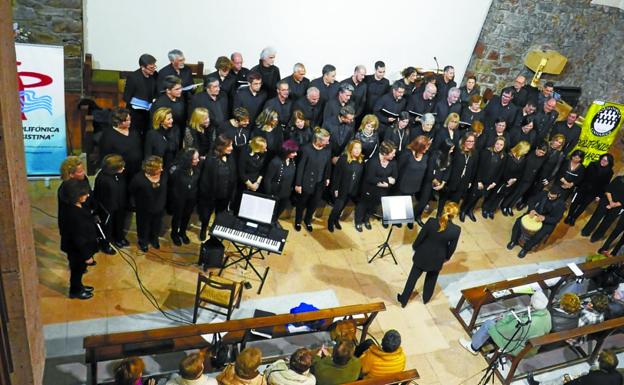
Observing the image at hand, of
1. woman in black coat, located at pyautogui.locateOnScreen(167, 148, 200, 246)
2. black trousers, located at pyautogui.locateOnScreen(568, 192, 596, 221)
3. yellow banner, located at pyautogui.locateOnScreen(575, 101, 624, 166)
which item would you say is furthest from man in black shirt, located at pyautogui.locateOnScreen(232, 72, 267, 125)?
yellow banner, located at pyautogui.locateOnScreen(575, 101, 624, 166)

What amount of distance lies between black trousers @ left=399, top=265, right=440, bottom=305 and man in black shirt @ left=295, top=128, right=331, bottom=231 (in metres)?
1.64

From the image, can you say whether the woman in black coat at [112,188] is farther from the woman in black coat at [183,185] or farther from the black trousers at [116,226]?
the woman in black coat at [183,185]

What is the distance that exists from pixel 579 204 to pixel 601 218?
404mm

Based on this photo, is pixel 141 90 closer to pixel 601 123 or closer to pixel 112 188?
pixel 112 188

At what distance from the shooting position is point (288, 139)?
7520 mm

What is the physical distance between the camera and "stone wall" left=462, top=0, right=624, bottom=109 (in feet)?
35.6

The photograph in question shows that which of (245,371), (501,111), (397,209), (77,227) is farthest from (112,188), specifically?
(501,111)

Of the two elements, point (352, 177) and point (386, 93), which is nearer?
point (352, 177)

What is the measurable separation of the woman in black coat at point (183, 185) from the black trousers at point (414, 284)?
2.64 meters

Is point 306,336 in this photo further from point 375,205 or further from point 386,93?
point 386,93

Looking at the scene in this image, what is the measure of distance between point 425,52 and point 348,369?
7.38 metres

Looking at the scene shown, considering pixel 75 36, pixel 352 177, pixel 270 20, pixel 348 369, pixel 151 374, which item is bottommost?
pixel 151 374

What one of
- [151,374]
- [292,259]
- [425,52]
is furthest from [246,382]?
[425,52]

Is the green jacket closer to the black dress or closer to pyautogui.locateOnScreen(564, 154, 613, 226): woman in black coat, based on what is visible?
the black dress
